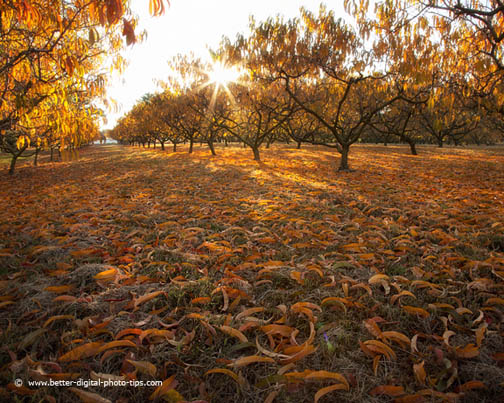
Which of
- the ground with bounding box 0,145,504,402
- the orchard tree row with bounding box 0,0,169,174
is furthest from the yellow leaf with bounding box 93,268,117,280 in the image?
the orchard tree row with bounding box 0,0,169,174

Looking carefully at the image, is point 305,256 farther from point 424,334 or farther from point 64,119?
point 64,119

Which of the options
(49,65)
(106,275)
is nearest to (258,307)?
(106,275)

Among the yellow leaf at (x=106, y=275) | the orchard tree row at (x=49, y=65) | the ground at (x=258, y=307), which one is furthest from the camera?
the orchard tree row at (x=49, y=65)

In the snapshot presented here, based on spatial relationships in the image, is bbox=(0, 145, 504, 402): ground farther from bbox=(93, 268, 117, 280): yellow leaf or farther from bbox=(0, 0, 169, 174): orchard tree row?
bbox=(0, 0, 169, 174): orchard tree row

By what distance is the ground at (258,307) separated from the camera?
47.5 inches

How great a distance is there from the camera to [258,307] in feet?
5.51

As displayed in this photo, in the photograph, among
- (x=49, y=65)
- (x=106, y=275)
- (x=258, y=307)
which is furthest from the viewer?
(x=49, y=65)

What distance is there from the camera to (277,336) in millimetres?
1490

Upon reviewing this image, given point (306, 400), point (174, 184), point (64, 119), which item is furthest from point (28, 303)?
point (174, 184)

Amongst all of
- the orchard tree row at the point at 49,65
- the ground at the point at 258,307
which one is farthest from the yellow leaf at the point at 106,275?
the orchard tree row at the point at 49,65

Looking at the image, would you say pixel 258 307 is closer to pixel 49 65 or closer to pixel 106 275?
pixel 106 275

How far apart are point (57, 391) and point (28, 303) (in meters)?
0.88

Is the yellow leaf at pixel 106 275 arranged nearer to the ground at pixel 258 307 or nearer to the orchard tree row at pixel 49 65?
the ground at pixel 258 307

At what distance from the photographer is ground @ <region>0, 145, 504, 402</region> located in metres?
1.21
